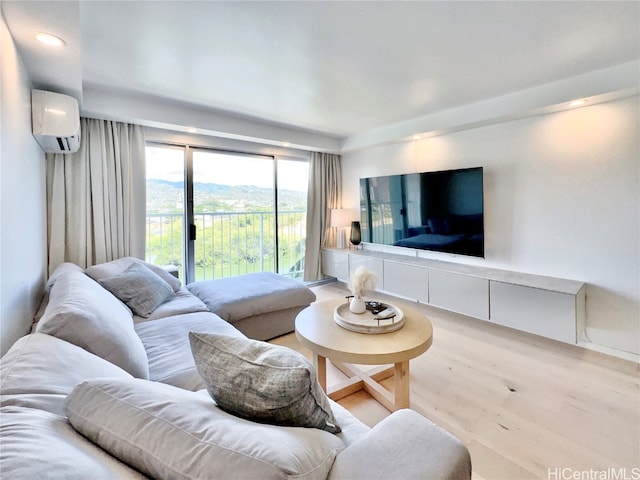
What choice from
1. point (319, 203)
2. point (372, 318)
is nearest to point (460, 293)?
point (372, 318)

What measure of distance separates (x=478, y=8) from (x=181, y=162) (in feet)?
10.5

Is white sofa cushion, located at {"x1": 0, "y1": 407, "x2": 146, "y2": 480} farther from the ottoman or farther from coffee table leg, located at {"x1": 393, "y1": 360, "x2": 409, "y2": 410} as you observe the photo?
the ottoman

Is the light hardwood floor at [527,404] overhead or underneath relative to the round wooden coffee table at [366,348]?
underneath

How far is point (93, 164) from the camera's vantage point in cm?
289

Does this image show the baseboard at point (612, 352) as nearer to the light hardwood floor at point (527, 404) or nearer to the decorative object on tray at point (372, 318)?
the light hardwood floor at point (527, 404)

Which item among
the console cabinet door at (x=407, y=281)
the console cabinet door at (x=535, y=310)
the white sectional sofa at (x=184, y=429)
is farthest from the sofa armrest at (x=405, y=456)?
the console cabinet door at (x=407, y=281)

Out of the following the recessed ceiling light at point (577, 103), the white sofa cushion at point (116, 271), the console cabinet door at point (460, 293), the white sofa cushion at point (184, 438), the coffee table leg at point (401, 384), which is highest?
the recessed ceiling light at point (577, 103)

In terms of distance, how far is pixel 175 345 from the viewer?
1689 millimetres

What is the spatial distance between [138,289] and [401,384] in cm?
198

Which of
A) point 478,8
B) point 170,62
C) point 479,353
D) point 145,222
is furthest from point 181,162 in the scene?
point 479,353

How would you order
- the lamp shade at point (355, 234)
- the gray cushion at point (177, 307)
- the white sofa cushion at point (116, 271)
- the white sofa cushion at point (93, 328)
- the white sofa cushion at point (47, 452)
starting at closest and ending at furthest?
the white sofa cushion at point (47, 452) → the white sofa cushion at point (93, 328) → the gray cushion at point (177, 307) → the white sofa cushion at point (116, 271) → the lamp shade at point (355, 234)

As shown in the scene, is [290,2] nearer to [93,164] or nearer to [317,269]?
[93,164]

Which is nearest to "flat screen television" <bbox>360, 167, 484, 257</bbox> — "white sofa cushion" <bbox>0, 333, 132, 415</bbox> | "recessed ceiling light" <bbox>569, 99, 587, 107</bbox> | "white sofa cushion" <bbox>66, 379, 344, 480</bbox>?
"recessed ceiling light" <bbox>569, 99, 587, 107</bbox>

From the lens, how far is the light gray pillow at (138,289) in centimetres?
220
